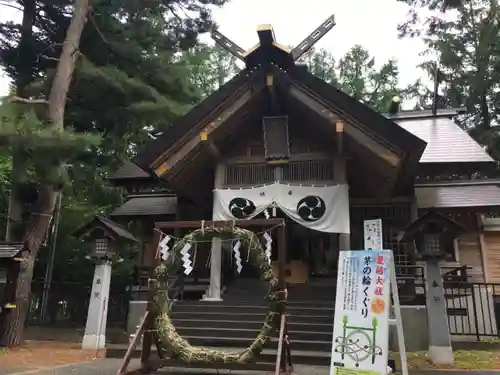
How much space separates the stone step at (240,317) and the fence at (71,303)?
4.38 m

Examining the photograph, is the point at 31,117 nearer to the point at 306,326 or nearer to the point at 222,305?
the point at 222,305

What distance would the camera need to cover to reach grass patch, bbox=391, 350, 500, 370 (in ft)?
23.4

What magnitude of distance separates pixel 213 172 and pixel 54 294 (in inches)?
236

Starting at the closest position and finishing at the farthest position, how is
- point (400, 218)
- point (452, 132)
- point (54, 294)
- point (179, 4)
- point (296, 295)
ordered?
point (296, 295)
point (400, 218)
point (54, 294)
point (452, 132)
point (179, 4)

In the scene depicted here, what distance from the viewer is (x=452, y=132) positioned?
1404cm

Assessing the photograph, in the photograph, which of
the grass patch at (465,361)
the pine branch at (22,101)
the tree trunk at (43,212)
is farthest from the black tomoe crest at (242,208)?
the pine branch at (22,101)

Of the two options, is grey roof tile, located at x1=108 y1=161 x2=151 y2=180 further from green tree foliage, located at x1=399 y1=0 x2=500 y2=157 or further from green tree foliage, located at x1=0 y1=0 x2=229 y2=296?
green tree foliage, located at x1=399 y1=0 x2=500 y2=157

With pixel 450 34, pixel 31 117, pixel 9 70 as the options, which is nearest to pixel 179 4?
pixel 9 70

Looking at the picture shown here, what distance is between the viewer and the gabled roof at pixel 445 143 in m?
11.9

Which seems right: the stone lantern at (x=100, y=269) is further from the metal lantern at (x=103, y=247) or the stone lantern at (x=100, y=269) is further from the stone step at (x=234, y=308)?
the stone step at (x=234, y=308)

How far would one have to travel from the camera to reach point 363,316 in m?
5.45

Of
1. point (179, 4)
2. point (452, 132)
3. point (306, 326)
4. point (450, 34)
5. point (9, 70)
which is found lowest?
point (306, 326)

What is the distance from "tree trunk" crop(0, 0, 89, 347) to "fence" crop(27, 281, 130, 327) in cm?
181

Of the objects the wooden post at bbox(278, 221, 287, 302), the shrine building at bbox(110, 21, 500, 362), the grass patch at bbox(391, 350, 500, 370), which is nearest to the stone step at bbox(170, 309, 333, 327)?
the shrine building at bbox(110, 21, 500, 362)
